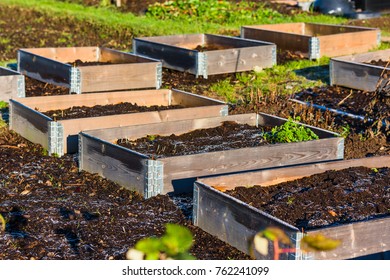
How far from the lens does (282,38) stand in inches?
596

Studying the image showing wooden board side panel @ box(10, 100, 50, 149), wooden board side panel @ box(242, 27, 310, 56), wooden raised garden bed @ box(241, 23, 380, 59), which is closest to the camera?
wooden board side panel @ box(10, 100, 50, 149)

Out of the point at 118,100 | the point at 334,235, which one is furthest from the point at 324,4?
the point at 334,235

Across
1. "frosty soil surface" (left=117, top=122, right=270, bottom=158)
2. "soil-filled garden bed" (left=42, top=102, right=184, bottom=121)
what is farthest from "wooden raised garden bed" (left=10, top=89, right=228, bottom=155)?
"frosty soil surface" (left=117, top=122, right=270, bottom=158)

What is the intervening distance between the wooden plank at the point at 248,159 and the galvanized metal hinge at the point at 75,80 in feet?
14.7

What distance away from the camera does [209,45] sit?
613 inches

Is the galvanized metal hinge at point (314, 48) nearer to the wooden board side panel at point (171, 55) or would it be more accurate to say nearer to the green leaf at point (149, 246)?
the wooden board side panel at point (171, 55)

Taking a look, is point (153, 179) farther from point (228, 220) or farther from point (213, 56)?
point (213, 56)

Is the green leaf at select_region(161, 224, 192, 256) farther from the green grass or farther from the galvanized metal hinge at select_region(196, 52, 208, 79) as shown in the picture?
the green grass

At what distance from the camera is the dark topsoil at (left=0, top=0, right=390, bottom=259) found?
261 inches

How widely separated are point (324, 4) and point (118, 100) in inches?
404

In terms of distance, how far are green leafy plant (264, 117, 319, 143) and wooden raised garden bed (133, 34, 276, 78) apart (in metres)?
4.11

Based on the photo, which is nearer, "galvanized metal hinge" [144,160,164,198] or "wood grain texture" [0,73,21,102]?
"galvanized metal hinge" [144,160,164,198]

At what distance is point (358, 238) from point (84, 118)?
4.31 m

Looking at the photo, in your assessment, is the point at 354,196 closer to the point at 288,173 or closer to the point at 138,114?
the point at 288,173
